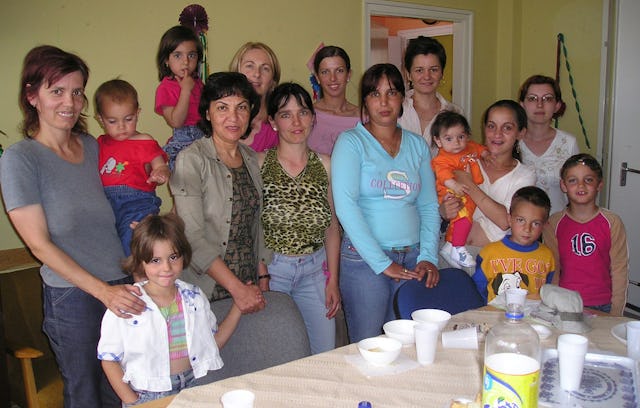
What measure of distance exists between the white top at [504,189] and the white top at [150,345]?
4.81ft

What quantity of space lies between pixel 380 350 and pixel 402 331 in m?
0.15

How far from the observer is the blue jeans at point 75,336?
190cm

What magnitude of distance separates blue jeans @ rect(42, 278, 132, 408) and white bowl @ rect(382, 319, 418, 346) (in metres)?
1.01

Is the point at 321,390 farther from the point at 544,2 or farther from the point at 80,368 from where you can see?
the point at 544,2

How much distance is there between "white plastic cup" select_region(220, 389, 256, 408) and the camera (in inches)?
47.3

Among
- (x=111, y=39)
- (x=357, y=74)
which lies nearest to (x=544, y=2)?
(x=357, y=74)

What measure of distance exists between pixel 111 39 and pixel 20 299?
1683 millimetres

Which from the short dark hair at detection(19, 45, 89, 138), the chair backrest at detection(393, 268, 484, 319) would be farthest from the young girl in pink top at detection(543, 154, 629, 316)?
the short dark hair at detection(19, 45, 89, 138)

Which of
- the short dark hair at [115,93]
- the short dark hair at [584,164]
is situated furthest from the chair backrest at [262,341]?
the short dark hair at [584,164]

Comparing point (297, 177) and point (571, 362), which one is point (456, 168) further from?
point (571, 362)

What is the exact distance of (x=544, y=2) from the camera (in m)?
5.10

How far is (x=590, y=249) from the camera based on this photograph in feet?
8.48

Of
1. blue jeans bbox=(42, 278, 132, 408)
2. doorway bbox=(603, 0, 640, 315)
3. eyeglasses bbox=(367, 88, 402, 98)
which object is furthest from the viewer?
doorway bbox=(603, 0, 640, 315)

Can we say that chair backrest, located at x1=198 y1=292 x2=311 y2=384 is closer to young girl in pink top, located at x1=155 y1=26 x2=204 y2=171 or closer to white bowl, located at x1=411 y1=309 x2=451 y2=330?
white bowl, located at x1=411 y1=309 x2=451 y2=330
